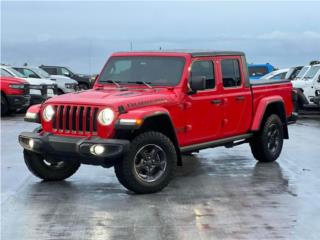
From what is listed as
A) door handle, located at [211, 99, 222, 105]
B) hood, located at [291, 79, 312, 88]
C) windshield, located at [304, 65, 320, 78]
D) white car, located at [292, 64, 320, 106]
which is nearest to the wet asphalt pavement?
door handle, located at [211, 99, 222, 105]

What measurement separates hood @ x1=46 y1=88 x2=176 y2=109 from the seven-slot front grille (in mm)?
87

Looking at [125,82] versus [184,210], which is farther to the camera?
[125,82]

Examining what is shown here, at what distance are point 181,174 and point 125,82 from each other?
1691mm

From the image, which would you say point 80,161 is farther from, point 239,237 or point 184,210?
point 239,237

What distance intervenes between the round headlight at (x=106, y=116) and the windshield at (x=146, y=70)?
134 cm

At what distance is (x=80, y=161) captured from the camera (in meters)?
7.25

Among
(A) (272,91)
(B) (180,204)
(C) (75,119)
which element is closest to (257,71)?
(A) (272,91)

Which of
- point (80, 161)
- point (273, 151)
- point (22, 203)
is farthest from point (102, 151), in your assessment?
point (273, 151)

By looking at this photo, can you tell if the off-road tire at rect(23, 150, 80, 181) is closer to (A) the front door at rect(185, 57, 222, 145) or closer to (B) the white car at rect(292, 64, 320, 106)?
(A) the front door at rect(185, 57, 222, 145)

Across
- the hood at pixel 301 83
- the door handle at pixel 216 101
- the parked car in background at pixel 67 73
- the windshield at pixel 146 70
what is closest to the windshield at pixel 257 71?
the parked car in background at pixel 67 73

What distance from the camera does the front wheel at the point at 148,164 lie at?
7133 millimetres

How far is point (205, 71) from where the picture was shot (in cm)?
870

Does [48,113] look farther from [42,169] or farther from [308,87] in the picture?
[308,87]

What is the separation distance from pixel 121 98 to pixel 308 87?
13454 mm
